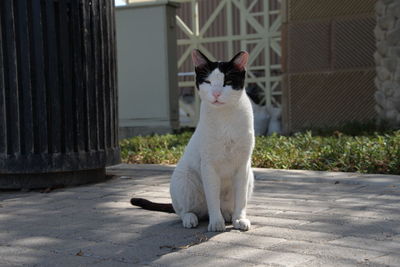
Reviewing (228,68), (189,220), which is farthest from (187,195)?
(228,68)

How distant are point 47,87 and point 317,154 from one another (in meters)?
2.83

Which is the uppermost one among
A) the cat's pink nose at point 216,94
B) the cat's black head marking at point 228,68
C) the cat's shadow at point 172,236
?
the cat's black head marking at point 228,68

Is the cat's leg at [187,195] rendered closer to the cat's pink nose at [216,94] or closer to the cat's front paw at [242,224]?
the cat's front paw at [242,224]

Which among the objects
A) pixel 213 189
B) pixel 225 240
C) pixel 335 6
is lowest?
pixel 225 240

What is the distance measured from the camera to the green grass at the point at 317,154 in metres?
5.50

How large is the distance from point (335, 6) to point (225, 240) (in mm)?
6321

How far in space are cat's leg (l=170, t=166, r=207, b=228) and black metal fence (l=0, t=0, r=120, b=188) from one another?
170 centimetres

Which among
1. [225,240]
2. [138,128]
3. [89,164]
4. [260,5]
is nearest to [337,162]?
[89,164]

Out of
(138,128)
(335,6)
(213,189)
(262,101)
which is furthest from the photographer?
(262,101)

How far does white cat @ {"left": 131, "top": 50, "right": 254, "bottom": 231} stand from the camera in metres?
3.34

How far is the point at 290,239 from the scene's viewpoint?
3.17 meters

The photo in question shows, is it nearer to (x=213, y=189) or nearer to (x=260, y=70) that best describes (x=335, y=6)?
(x=260, y=70)

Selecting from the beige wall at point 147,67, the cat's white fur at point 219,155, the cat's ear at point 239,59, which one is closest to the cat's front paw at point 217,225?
the cat's white fur at point 219,155

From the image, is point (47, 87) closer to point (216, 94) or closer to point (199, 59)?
point (199, 59)
